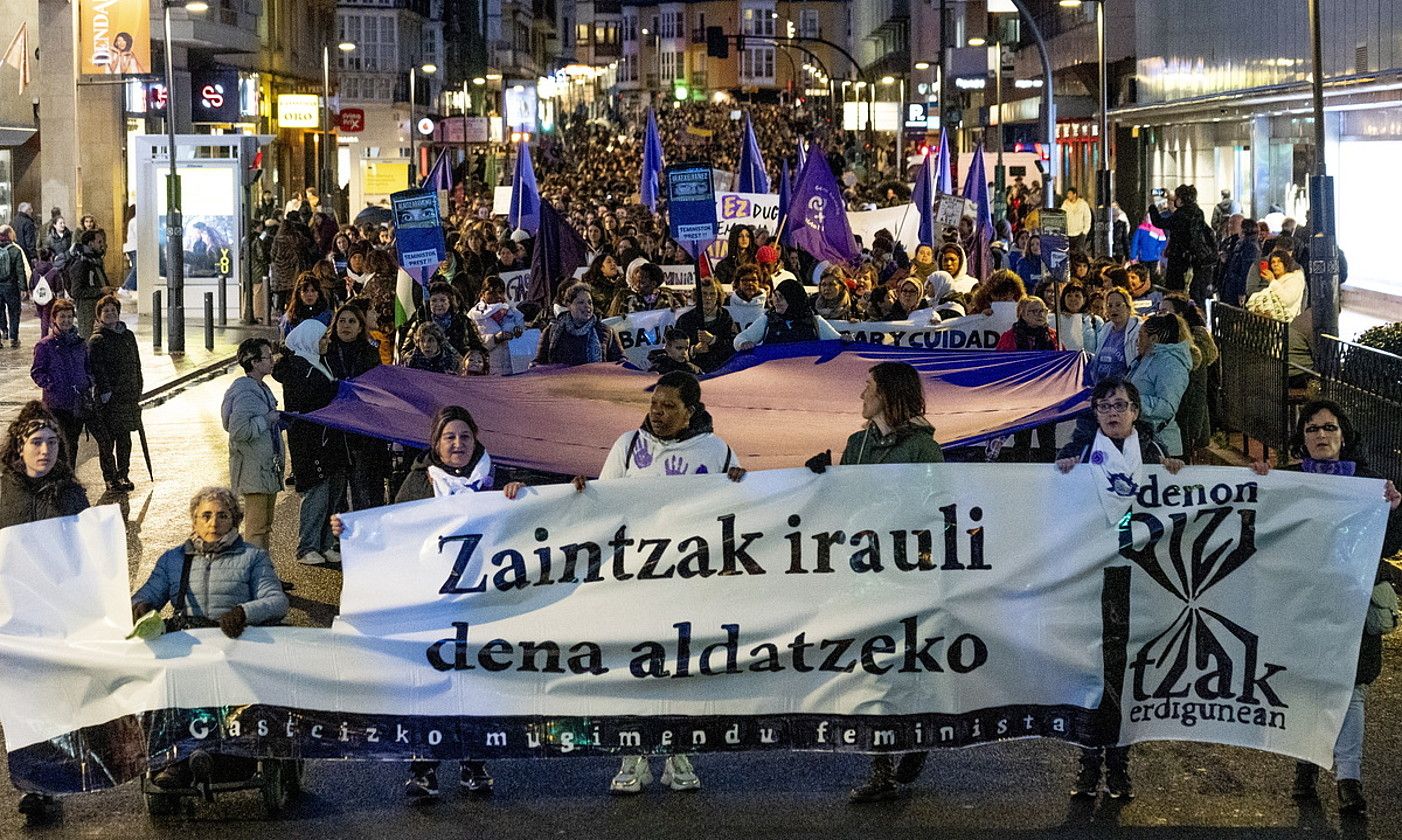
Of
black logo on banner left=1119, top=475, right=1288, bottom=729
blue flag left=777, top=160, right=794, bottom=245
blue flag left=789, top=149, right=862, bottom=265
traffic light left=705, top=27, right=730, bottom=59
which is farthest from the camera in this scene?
traffic light left=705, top=27, right=730, bottom=59

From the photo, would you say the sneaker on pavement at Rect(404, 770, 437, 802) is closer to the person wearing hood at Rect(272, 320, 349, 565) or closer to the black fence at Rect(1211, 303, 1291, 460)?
the person wearing hood at Rect(272, 320, 349, 565)

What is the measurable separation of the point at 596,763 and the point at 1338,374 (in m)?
7.79

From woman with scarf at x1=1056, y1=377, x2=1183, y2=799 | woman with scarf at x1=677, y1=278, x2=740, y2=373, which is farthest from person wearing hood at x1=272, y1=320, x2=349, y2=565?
woman with scarf at x1=1056, y1=377, x2=1183, y2=799

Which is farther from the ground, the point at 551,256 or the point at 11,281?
the point at 551,256

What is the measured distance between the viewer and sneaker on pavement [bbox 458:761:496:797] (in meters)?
7.87

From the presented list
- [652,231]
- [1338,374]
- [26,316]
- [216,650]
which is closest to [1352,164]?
[652,231]

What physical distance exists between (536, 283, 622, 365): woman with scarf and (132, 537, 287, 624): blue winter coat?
674 centimetres

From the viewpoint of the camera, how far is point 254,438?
38.0 feet

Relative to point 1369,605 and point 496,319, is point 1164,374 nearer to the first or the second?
point 1369,605

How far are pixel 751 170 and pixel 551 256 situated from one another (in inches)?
335

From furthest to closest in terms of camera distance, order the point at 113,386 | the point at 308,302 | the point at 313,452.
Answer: the point at 113,386 → the point at 308,302 → the point at 313,452

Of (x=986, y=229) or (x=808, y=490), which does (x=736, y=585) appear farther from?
(x=986, y=229)

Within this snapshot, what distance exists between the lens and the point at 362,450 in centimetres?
1288

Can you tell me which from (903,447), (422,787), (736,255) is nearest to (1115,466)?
(903,447)
